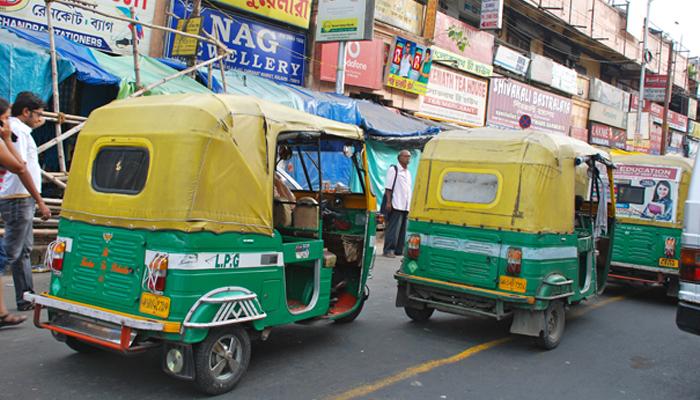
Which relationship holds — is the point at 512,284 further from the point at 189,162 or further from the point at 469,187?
the point at 189,162

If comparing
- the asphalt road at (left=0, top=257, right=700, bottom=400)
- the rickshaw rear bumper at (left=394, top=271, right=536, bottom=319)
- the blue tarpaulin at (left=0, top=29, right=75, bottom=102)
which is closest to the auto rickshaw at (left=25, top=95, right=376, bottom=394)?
the asphalt road at (left=0, top=257, right=700, bottom=400)

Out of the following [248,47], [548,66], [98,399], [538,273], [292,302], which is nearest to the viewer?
[98,399]

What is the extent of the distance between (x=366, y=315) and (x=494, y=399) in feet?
8.59

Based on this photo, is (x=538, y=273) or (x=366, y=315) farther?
(x=366, y=315)

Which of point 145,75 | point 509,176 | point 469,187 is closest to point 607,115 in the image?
point 145,75

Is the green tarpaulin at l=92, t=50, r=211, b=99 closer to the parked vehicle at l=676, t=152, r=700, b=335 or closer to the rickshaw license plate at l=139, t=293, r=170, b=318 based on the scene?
the rickshaw license plate at l=139, t=293, r=170, b=318

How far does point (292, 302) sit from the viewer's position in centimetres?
545

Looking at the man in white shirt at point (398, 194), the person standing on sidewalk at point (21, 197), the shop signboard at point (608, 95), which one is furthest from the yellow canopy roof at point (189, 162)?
the shop signboard at point (608, 95)

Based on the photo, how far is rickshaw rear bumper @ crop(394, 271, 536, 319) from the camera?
5.79 meters

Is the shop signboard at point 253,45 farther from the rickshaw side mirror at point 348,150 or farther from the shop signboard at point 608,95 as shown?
the shop signboard at point 608,95

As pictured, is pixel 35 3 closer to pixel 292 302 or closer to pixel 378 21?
pixel 292 302

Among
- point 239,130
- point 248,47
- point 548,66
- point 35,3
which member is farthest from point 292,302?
point 548,66

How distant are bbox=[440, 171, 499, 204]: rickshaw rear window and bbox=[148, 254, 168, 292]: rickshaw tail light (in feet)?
11.0

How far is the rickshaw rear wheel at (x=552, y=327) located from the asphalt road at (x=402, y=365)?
0.09m
